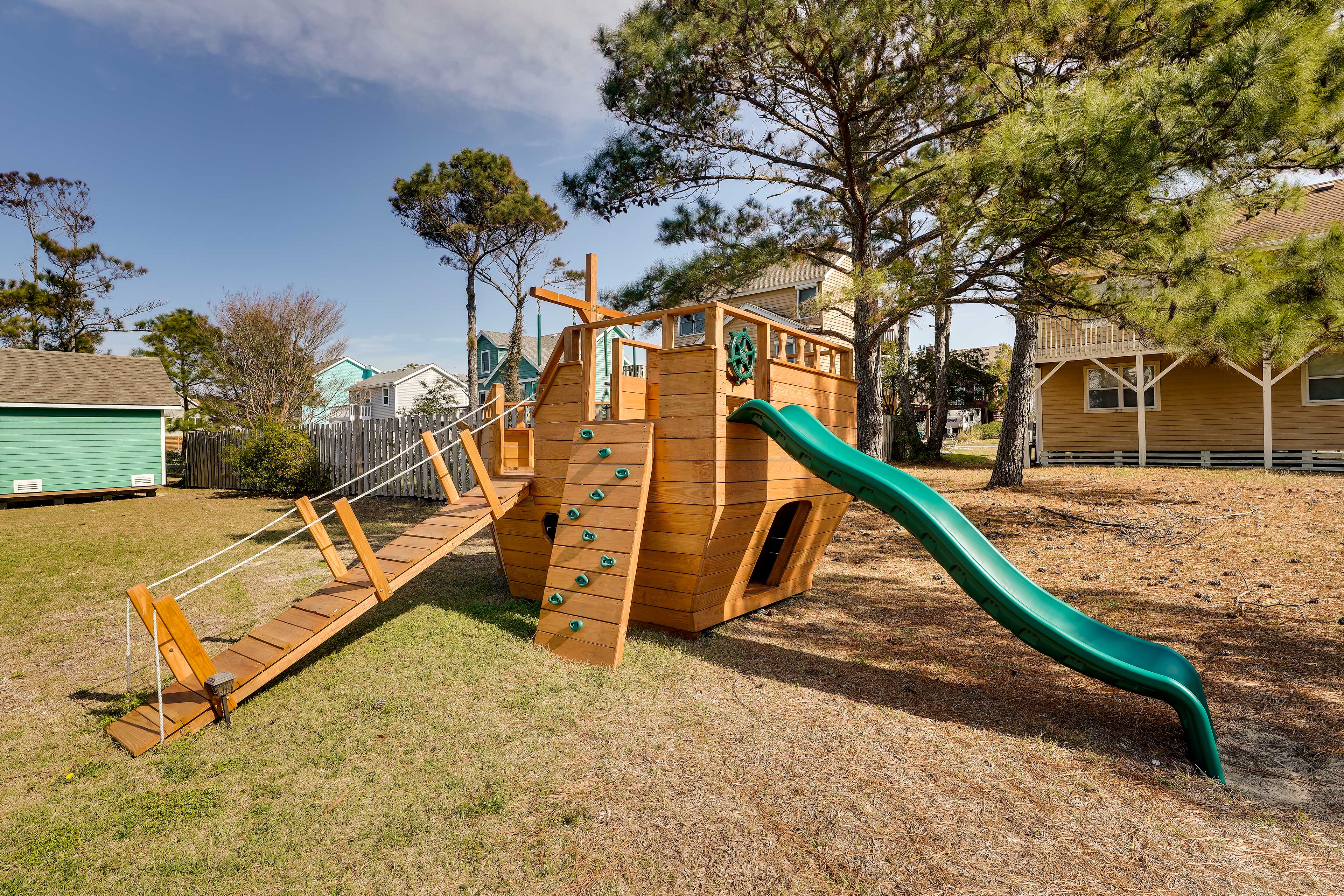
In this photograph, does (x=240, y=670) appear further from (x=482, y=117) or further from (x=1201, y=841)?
(x=482, y=117)

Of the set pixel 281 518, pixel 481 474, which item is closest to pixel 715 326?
pixel 481 474

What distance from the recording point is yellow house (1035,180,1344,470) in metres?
15.3

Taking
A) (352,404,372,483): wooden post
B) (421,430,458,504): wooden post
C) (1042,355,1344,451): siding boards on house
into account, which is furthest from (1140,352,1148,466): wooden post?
(352,404,372,483): wooden post

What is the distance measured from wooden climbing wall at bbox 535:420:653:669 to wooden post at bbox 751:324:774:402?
37.6 inches

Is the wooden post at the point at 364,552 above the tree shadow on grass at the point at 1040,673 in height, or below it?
above

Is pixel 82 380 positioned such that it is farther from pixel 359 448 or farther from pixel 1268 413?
pixel 1268 413

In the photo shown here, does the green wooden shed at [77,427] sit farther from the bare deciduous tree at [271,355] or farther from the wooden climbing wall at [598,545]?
the wooden climbing wall at [598,545]

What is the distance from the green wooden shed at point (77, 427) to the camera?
15.6m

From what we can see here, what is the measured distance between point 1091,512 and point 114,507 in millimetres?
20380

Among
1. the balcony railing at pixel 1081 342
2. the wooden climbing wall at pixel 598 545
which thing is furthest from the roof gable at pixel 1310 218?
the wooden climbing wall at pixel 598 545

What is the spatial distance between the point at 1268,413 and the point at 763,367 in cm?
1664

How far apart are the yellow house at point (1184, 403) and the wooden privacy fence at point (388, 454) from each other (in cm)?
1410

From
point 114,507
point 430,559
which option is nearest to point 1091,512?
point 430,559

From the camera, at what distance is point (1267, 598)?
6.04 metres
